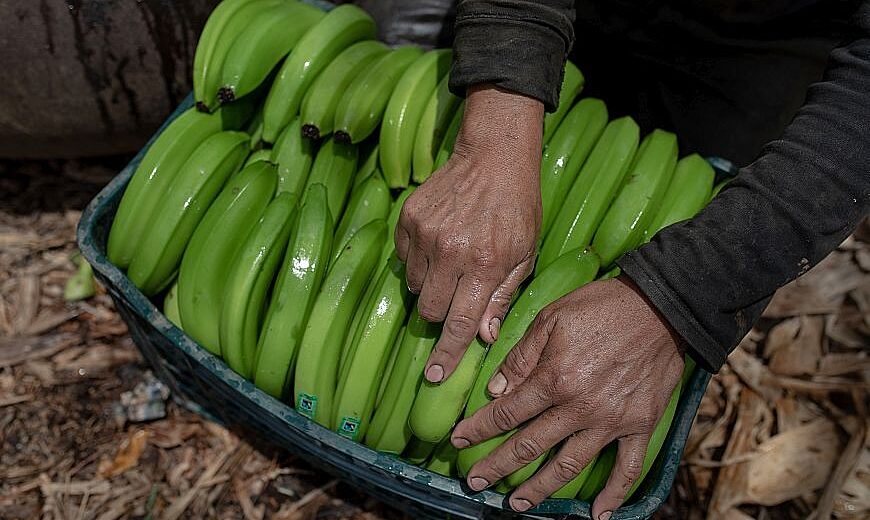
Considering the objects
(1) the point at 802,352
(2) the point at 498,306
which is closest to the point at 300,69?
(2) the point at 498,306

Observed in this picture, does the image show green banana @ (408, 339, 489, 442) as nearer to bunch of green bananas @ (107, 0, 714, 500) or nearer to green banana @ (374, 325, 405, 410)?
bunch of green bananas @ (107, 0, 714, 500)

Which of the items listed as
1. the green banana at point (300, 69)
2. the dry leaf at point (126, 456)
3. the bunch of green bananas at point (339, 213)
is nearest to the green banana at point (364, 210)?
the bunch of green bananas at point (339, 213)

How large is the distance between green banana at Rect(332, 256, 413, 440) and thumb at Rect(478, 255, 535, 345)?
0.22 m

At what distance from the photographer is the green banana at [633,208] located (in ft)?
6.17

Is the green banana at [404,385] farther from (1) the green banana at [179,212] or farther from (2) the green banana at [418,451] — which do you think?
(1) the green banana at [179,212]

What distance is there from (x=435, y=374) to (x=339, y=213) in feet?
2.12

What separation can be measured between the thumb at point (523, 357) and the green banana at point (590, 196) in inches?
12.0

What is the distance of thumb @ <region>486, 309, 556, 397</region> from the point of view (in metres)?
1.60

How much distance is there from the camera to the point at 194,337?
1.94 metres

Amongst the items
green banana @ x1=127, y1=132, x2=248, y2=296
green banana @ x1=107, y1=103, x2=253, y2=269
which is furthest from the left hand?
green banana @ x1=107, y1=103, x2=253, y2=269

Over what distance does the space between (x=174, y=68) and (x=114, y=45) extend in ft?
0.66

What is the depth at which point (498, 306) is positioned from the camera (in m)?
1.67

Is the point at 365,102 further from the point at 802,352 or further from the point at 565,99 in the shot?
the point at 802,352

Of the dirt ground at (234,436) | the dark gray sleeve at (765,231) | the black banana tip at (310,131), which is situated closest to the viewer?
the dark gray sleeve at (765,231)
